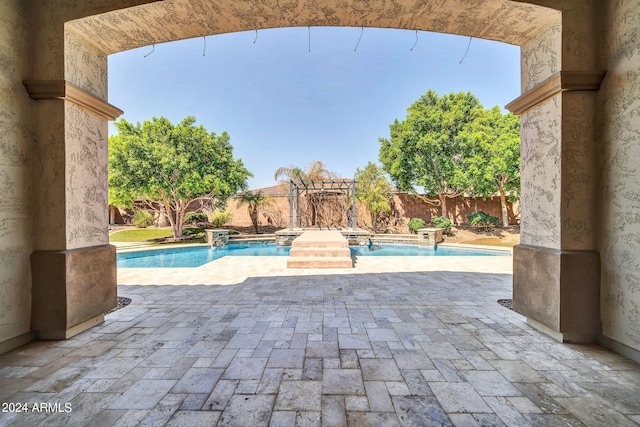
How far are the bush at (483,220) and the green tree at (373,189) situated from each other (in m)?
5.00

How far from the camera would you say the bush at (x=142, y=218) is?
54.6 feet

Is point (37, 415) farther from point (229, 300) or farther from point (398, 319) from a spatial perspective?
point (398, 319)

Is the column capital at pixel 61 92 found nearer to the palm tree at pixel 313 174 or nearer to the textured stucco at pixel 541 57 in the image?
the textured stucco at pixel 541 57

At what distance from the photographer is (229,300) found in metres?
4.18

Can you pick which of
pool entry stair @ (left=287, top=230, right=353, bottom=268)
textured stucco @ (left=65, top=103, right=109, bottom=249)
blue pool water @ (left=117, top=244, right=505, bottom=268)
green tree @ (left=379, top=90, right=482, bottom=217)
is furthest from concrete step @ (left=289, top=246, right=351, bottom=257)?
green tree @ (left=379, top=90, right=482, bottom=217)

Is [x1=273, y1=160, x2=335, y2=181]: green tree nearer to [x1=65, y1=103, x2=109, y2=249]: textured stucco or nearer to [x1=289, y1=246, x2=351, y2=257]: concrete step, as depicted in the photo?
[x1=289, y1=246, x2=351, y2=257]: concrete step

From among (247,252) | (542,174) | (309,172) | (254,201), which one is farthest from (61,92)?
(309,172)

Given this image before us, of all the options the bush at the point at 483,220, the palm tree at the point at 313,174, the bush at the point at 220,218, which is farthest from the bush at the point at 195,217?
the bush at the point at 483,220

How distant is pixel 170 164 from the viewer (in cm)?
1193

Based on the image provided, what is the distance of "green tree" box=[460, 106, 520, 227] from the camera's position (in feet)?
43.1

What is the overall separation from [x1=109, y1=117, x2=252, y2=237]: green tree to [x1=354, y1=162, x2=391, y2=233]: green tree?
722 centimetres

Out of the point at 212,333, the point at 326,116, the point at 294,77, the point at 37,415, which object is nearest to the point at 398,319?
the point at 212,333

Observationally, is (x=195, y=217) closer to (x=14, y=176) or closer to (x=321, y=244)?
(x=321, y=244)

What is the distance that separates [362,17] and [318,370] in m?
4.26
